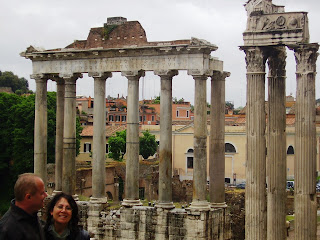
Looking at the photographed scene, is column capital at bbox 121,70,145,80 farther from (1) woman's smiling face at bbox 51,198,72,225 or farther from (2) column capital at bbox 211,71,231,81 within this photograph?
(1) woman's smiling face at bbox 51,198,72,225

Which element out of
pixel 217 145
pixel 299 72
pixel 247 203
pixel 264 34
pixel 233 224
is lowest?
pixel 233 224

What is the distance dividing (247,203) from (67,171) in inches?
511

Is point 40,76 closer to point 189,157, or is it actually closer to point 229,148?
point 229,148

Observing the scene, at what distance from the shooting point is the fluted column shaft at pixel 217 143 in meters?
24.5

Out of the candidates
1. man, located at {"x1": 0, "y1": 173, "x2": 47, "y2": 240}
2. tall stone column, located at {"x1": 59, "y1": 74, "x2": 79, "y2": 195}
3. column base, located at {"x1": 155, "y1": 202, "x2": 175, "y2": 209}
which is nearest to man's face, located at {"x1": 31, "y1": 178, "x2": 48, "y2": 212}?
man, located at {"x1": 0, "y1": 173, "x2": 47, "y2": 240}

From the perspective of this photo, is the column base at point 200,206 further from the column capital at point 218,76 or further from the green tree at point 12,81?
the green tree at point 12,81

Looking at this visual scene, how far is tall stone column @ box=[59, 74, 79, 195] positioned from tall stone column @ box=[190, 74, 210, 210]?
19.7 ft

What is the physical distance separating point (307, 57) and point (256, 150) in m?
2.60

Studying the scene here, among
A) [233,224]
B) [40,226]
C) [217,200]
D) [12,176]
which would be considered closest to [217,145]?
[217,200]

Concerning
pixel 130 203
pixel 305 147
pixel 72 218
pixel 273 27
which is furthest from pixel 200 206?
pixel 72 218

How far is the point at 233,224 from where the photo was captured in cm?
3184

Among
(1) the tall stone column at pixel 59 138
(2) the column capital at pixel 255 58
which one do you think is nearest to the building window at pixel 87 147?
(1) the tall stone column at pixel 59 138

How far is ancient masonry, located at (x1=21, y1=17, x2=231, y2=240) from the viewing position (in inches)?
917

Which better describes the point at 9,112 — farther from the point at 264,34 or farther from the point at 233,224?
the point at 264,34
